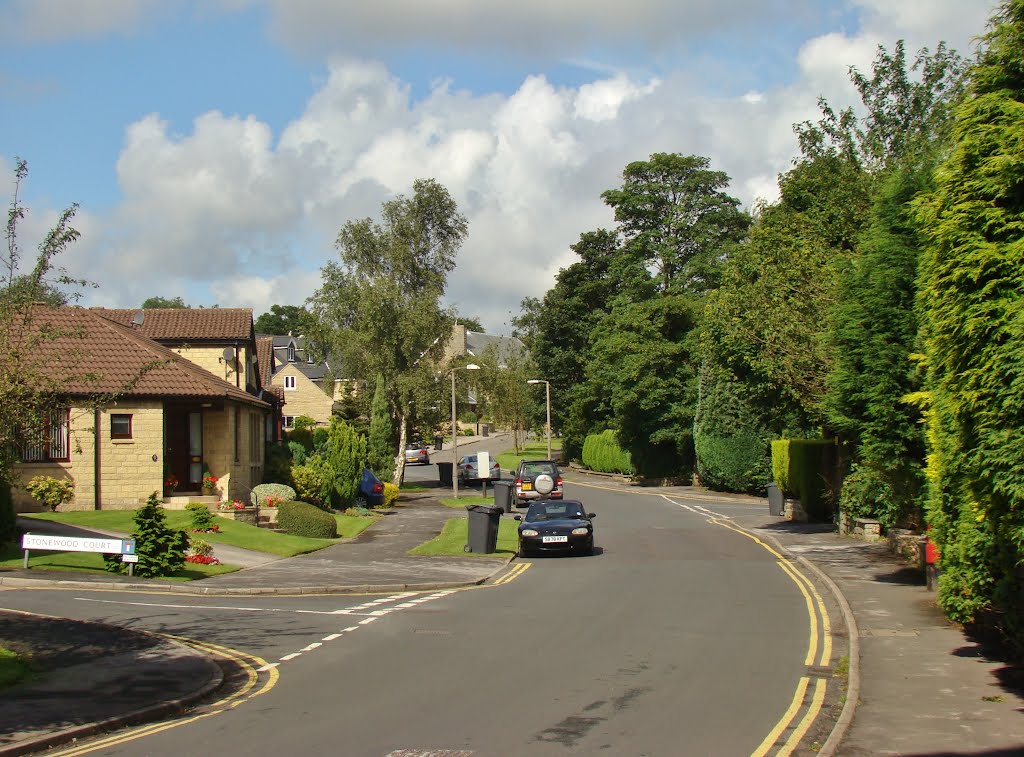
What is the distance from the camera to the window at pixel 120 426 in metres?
30.6

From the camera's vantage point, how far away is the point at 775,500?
3812 centimetres

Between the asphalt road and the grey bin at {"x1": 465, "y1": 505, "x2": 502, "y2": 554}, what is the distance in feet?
13.1

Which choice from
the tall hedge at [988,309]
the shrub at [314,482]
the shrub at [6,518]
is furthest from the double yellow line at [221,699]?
the shrub at [314,482]

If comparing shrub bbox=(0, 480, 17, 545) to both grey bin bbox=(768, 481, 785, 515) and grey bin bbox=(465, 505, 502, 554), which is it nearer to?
grey bin bbox=(465, 505, 502, 554)

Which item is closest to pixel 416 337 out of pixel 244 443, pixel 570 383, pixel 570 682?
pixel 244 443

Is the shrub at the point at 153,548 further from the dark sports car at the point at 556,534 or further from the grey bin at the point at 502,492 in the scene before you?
A: the grey bin at the point at 502,492

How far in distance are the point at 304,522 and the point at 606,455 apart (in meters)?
43.1

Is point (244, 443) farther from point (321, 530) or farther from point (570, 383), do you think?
point (570, 383)

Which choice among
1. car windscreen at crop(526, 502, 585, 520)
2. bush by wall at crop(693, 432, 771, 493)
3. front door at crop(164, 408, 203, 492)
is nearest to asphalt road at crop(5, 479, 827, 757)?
car windscreen at crop(526, 502, 585, 520)

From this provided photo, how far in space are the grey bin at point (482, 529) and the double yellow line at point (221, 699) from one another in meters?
12.5

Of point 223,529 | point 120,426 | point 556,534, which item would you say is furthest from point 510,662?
point 120,426

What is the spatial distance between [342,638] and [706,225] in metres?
52.9

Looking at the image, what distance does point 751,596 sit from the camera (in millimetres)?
18234

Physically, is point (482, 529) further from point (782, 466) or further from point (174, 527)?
point (782, 466)
